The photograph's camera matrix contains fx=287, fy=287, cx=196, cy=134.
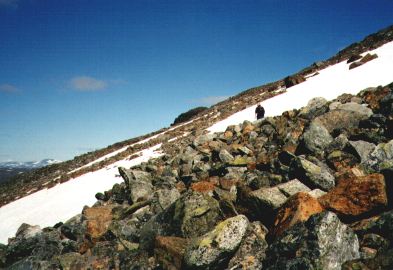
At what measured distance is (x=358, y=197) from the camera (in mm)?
6414

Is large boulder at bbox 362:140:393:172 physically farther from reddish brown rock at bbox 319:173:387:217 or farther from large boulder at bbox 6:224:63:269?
large boulder at bbox 6:224:63:269

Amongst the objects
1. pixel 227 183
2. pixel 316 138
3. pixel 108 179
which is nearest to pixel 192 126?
pixel 108 179

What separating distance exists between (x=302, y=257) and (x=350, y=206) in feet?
7.04

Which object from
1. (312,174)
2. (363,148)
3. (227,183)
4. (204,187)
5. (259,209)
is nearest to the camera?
(259,209)

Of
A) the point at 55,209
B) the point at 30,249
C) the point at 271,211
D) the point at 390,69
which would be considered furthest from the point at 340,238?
the point at 390,69

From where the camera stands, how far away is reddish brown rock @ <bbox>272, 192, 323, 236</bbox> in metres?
6.17

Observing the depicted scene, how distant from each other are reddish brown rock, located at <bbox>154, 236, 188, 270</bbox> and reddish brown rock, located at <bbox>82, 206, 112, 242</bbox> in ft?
12.4

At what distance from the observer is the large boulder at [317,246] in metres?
4.93

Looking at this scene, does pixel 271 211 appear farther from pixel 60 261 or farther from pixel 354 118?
pixel 354 118

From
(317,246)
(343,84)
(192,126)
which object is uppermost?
(192,126)

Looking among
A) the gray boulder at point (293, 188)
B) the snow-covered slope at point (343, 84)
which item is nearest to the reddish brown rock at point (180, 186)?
the gray boulder at point (293, 188)

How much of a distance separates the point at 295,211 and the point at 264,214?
1.42 meters

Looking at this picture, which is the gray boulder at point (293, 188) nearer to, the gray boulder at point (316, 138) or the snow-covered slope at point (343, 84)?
the gray boulder at point (316, 138)

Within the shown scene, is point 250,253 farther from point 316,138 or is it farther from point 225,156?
point 225,156
